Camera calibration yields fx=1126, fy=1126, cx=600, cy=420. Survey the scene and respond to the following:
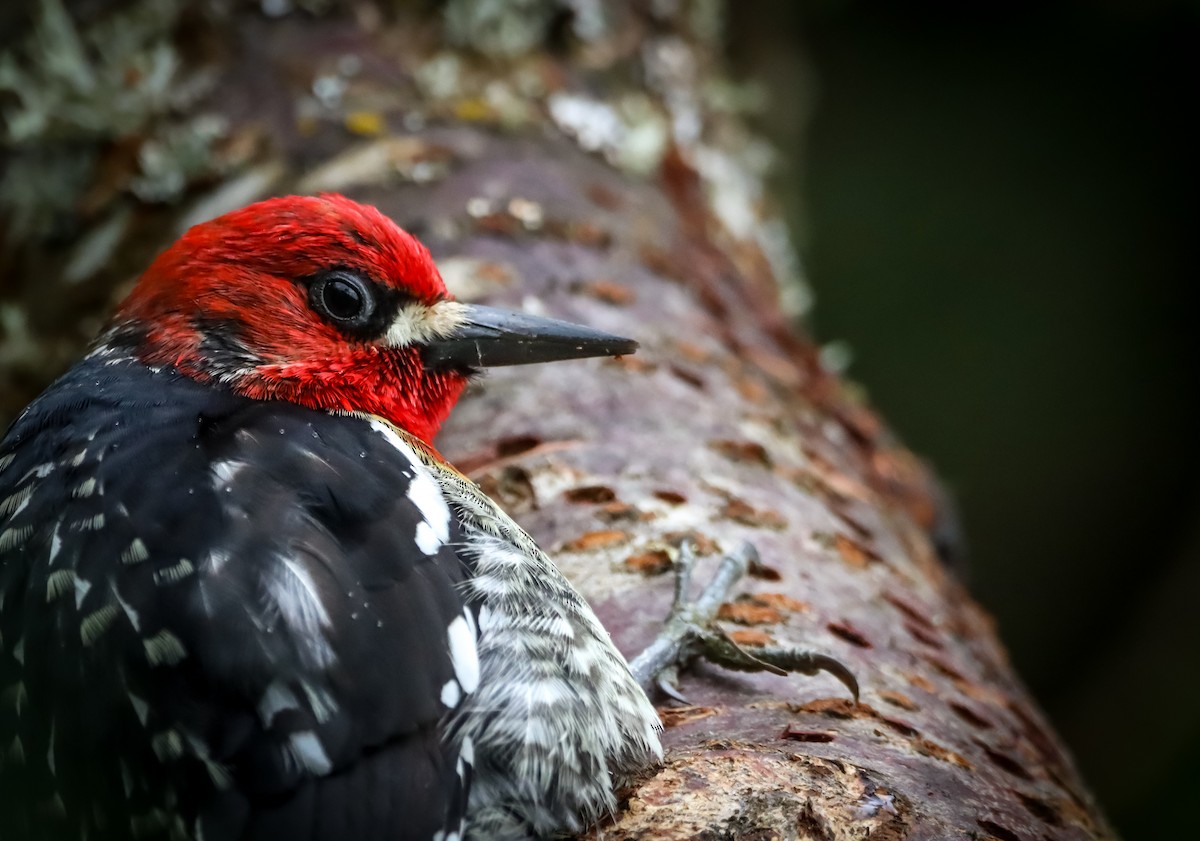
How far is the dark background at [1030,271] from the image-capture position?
17.6ft

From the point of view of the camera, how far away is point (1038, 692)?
507 centimetres

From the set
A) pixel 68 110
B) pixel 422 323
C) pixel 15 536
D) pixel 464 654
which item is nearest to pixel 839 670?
pixel 464 654

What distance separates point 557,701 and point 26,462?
0.88m

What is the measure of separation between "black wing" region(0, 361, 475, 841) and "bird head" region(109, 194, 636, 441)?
258mm

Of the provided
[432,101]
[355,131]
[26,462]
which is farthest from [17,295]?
[26,462]

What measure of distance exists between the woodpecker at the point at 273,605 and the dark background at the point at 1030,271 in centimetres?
313

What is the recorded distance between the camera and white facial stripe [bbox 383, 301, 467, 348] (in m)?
1.99

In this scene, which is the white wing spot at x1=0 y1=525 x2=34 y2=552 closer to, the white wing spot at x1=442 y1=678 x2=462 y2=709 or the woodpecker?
the woodpecker

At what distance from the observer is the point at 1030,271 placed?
20.1ft

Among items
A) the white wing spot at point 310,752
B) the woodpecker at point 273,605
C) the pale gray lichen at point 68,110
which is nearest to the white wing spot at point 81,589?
the woodpecker at point 273,605

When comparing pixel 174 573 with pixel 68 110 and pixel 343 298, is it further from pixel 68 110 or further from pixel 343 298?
pixel 68 110

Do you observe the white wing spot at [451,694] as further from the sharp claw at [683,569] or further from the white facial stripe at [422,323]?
the white facial stripe at [422,323]

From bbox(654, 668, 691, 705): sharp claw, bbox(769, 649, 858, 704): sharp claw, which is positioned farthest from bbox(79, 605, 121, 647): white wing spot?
bbox(769, 649, 858, 704): sharp claw

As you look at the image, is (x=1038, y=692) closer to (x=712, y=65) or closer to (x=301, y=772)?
(x=712, y=65)
